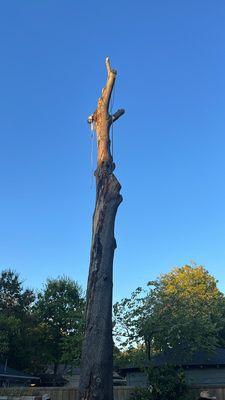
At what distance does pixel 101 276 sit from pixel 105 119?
4.38 meters

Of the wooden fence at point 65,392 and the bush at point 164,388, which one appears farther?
the bush at point 164,388

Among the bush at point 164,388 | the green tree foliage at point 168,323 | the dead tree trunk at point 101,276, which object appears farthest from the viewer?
the green tree foliage at point 168,323

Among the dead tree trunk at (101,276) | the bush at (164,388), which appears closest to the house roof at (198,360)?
the bush at (164,388)

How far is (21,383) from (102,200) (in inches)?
1110

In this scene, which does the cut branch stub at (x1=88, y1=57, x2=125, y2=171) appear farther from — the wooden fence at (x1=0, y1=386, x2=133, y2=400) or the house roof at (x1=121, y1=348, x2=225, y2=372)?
the house roof at (x1=121, y1=348, x2=225, y2=372)

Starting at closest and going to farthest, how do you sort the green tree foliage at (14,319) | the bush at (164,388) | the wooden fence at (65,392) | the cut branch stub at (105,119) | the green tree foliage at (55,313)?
1. the cut branch stub at (105,119)
2. the wooden fence at (65,392)
3. the bush at (164,388)
4. the green tree foliage at (14,319)
5. the green tree foliage at (55,313)

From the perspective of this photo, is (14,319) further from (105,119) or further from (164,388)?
(105,119)

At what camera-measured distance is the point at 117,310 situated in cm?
2441

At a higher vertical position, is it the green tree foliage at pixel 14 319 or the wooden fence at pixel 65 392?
the green tree foliage at pixel 14 319

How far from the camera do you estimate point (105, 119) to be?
41.2 feet

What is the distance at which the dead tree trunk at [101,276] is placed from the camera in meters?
9.40

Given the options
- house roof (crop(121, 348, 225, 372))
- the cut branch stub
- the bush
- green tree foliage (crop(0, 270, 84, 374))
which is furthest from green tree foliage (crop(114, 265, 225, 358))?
green tree foliage (crop(0, 270, 84, 374))

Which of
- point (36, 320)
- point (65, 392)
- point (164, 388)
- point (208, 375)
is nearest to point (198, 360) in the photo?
point (208, 375)

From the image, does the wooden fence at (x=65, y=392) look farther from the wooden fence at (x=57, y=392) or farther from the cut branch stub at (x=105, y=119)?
the cut branch stub at (x=105, y=119)
